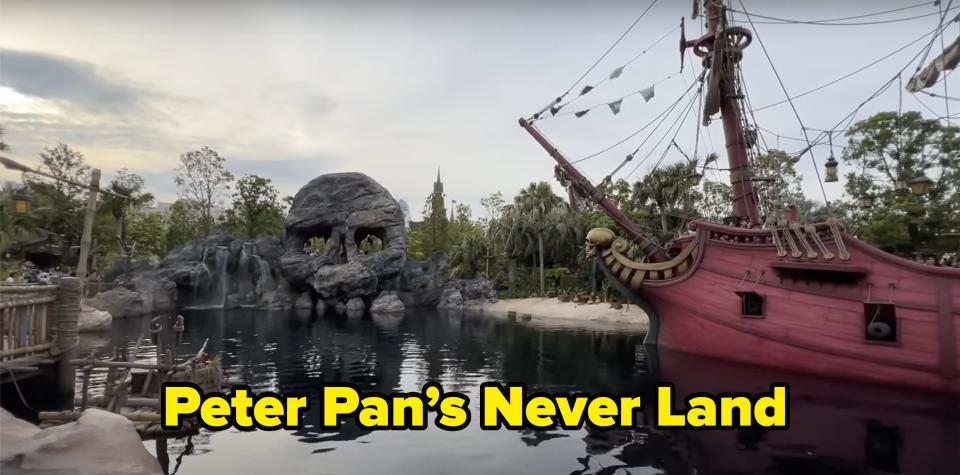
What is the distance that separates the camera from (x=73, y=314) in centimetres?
978

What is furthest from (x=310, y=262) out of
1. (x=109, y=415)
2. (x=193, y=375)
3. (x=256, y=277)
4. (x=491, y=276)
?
(x=109, y=415)

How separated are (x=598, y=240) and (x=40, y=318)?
15.6 meters

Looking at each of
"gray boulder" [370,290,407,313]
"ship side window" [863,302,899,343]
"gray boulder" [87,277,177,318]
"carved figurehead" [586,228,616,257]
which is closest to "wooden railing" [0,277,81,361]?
"carved figurehead" [586,228,616,257]

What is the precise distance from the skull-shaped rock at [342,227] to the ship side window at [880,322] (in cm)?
3383

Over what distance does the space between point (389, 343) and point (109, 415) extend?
1557 cm

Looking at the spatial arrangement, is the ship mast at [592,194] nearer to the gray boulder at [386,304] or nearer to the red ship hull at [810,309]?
the red ship hull at [810,309]

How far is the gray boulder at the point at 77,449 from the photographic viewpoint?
19.4 ft

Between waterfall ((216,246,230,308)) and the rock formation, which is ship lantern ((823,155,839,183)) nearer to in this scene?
the rock formation

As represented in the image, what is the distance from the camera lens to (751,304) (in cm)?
1587

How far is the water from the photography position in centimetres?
821

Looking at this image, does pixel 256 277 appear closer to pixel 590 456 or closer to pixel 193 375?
pixel 193 375

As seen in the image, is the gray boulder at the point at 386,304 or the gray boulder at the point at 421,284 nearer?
the gray boulder at the point at 386,304

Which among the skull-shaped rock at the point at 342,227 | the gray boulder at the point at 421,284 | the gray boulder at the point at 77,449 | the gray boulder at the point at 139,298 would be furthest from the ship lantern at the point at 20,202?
the gray boulder at the point at 421,284

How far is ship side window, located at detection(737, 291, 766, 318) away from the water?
1.68 meters
